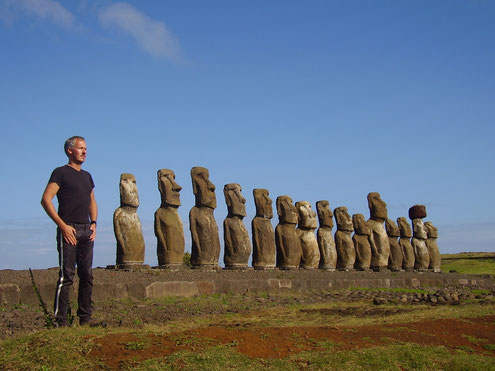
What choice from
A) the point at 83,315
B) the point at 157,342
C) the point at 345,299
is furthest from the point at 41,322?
the point at 345,299

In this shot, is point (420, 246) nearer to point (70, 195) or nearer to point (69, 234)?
point (70, 195)

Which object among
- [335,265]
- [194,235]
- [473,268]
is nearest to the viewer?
[194,235]

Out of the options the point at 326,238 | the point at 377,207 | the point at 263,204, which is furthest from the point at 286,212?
the point at 377,207

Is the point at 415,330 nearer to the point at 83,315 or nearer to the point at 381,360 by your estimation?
the point at 381,360

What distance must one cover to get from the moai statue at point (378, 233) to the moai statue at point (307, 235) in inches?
184

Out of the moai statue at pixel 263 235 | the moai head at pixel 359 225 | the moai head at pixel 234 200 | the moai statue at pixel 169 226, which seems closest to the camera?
the moai statue at pixel 169 226

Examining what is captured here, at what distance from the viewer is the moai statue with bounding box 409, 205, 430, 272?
91.5 feet

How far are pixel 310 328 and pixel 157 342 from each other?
191cm

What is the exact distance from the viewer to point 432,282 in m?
20.6

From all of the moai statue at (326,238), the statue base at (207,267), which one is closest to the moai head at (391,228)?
the moai statue at (326,238)

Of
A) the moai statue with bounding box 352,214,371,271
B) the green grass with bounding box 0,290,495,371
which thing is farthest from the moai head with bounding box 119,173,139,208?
the moai statue with bounding box 352,214,371,271

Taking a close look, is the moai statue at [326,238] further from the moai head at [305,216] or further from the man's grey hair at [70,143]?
the man's grey hair at [70,143]

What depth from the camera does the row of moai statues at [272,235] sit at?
15180mm

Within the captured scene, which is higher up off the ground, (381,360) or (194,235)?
(194,235)
